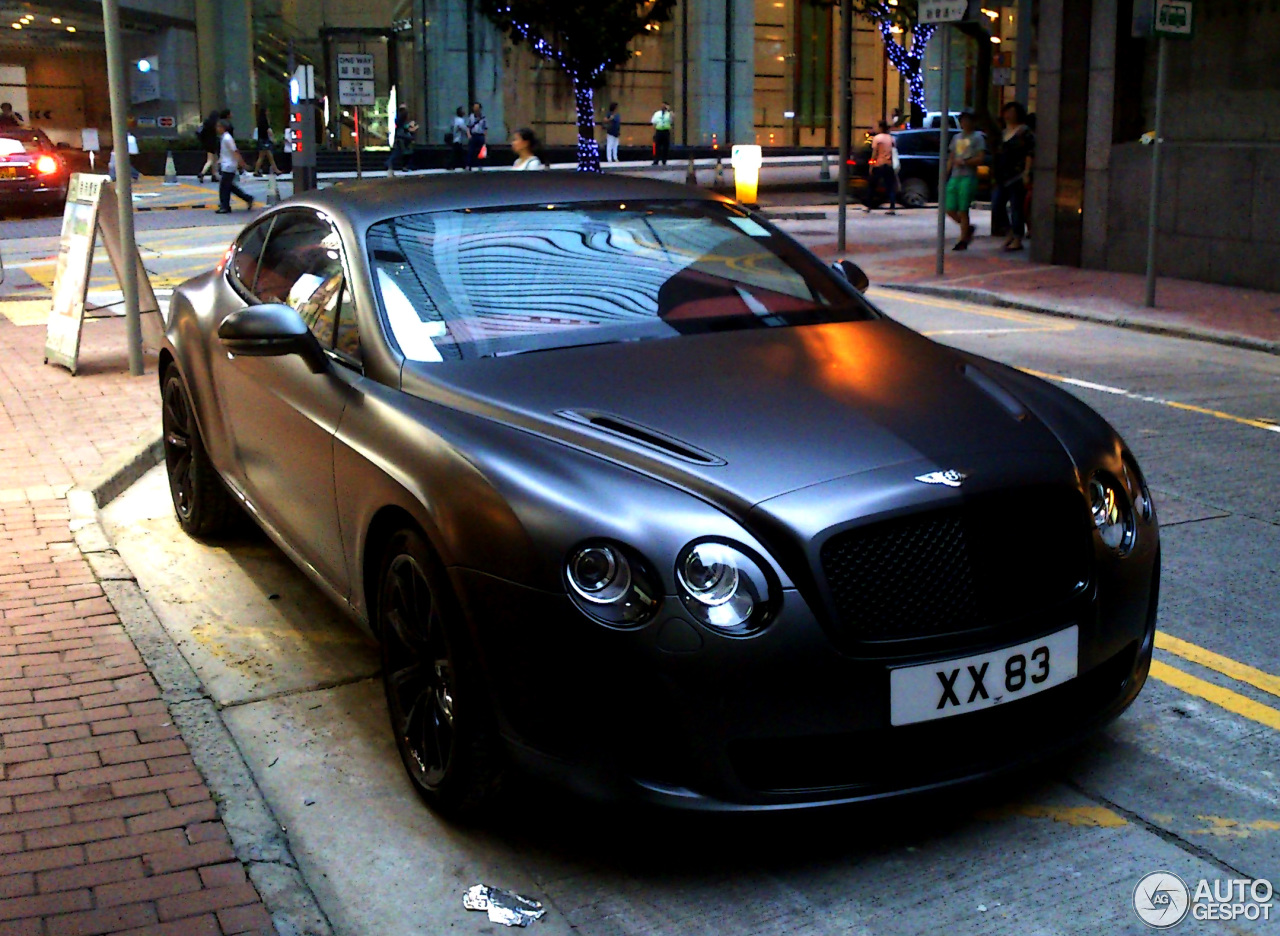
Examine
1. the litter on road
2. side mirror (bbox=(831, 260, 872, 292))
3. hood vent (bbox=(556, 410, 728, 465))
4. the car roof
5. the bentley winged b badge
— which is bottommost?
the litter on road

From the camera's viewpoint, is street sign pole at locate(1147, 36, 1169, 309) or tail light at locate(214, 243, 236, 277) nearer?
tail light at locate(214, 243, 236, 277)

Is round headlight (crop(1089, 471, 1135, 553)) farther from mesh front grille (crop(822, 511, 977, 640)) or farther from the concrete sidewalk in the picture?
the concrete sidewalk

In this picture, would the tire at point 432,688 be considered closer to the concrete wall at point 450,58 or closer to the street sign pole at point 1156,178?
the street sign pole at point 1156,178

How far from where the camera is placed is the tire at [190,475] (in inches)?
250

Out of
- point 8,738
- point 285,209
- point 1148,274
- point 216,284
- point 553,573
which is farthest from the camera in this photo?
point 1148,274

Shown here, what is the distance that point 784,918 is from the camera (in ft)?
11.0

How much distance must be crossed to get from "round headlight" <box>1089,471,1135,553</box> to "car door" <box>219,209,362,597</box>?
2.10 m

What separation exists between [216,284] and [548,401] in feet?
9.31

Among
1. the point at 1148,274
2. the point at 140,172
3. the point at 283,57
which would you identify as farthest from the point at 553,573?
the point at 283,57

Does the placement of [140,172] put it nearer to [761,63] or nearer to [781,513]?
[761,63]

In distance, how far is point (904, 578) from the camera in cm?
335

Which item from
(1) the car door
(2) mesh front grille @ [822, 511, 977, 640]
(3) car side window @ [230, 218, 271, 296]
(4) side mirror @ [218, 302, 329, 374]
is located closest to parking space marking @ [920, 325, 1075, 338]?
(3) car side window @ [230, 218, 271, 296]

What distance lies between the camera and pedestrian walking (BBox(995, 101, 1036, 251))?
19.5 meters

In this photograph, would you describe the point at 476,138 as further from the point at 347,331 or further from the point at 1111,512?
the point at 1111,512
